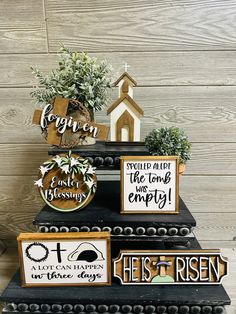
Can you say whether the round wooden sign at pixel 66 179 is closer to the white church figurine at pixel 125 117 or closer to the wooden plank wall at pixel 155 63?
the white church figurine at pixel 125 117

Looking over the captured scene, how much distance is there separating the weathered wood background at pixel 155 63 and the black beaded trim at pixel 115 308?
493mm

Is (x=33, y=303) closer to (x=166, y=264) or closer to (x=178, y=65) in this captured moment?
(x=166, y=264)

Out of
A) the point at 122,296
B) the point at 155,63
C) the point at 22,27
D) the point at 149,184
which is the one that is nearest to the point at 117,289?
the point at 122,296

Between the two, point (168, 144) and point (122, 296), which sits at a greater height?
point (168, 144)

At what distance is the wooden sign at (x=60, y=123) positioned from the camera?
80 centimetres

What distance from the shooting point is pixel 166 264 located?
2.41ft

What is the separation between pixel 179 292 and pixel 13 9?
1.03m

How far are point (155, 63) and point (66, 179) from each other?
1.80 feet

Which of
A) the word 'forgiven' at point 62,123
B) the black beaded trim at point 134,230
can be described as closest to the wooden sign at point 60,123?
the word 'forgiven' at point 62,123

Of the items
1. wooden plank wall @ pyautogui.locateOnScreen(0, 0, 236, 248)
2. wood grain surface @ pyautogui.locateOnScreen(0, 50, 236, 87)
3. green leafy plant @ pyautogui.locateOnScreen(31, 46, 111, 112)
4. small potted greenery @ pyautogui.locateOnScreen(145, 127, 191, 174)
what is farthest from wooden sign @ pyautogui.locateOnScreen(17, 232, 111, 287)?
wood grain surface @ pyautogui.locateOnScreen(0, 50, 236, 87)

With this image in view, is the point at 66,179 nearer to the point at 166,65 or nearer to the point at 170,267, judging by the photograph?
the point at 170,267

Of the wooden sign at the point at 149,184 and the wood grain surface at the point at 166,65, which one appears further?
the wood grain surface at the point at 166,65

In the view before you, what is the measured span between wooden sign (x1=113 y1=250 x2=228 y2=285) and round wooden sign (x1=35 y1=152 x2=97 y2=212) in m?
0.19

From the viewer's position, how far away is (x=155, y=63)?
1.06m
